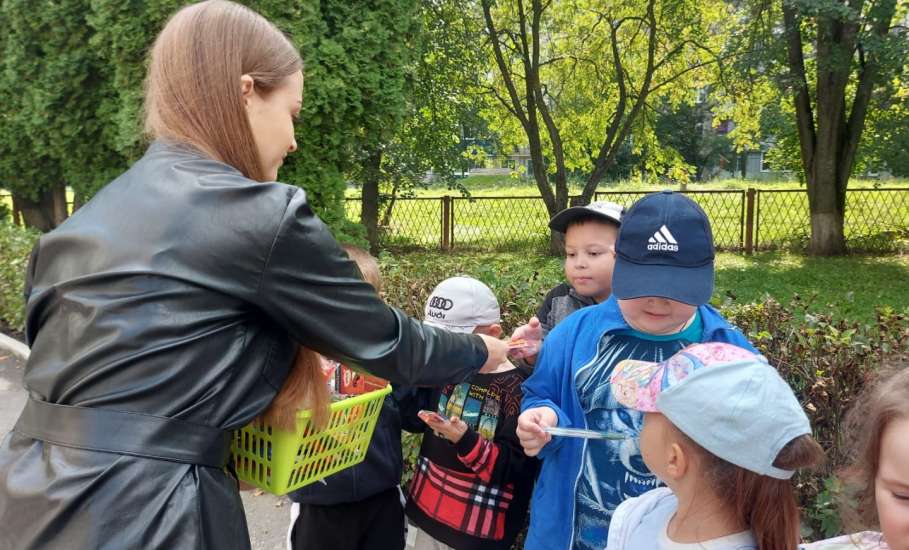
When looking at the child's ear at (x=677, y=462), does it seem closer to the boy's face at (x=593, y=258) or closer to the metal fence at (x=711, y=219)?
the boy's face at (x=593, y=258)

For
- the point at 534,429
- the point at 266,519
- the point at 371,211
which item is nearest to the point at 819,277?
the point at 371,211

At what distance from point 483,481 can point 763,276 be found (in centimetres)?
1120

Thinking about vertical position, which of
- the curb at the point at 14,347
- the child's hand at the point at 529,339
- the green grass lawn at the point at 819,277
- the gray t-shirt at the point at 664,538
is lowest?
the green grass lawn at the point at 819,277

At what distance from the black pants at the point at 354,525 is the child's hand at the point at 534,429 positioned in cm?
98

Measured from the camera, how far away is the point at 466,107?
49.0 feet

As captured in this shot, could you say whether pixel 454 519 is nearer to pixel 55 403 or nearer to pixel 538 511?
pixel 538 511

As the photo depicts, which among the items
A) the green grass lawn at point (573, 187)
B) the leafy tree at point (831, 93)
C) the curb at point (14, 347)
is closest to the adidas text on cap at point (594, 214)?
the curb at point (14, 347)

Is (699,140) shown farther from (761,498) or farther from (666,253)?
(761,498)

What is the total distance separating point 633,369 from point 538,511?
652 mm

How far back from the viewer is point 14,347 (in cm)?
744

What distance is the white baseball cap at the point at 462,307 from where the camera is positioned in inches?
103

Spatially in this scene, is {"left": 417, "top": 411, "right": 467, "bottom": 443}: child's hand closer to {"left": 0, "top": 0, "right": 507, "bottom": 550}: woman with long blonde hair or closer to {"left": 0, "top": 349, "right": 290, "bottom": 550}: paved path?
{"left": 0, "top": 0, "right": 507, "bottom": 550}: woman with long blonde hair

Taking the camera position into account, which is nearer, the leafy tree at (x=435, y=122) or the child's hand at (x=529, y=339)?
the child's hand at (x=529, y=339)

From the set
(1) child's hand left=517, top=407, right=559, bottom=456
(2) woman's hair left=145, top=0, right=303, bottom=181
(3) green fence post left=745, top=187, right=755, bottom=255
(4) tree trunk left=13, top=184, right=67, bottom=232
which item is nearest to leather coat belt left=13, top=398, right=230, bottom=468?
(2) woman's hair left=145, top=0, right=303, bottom=181
